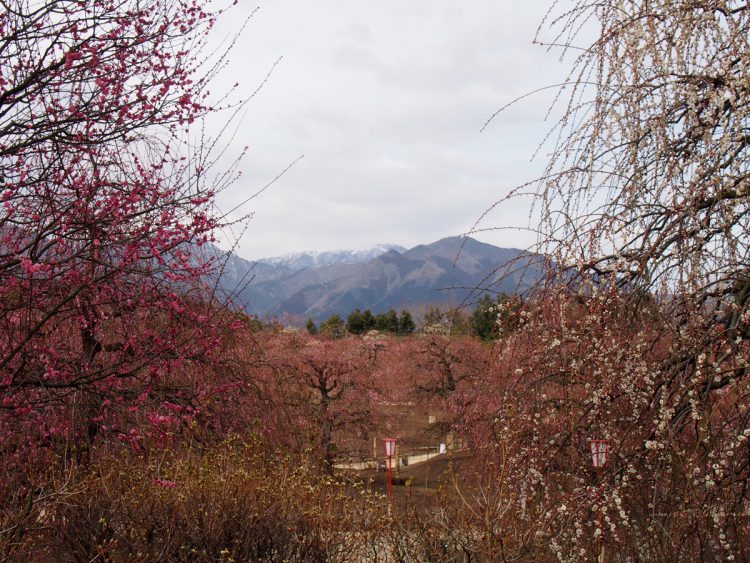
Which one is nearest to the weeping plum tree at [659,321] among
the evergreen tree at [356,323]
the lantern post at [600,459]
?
the lantern post at [600,459]

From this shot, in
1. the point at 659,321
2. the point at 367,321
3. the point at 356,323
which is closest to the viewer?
the point at 659,321

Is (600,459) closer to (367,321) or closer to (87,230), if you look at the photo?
(87,230)

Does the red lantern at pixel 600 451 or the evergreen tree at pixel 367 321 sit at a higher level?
the evergreen tree at pixel 367 321

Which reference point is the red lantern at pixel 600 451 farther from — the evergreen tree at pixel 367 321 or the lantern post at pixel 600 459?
the evergreen tree at pixel 367 321

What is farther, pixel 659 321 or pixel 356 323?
pixel 356 323

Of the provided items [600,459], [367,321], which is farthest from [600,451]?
[367,321]

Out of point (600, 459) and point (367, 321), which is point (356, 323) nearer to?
point (367, 321)

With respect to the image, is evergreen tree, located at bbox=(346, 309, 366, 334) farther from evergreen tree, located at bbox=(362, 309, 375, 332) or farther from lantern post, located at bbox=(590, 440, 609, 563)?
lantern post, located at bbox=(590, 440, 609, 563)

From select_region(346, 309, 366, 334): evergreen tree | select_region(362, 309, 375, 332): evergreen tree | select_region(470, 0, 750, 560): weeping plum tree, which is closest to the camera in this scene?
select_region(470, 0, 750, 560): weeping plum tree

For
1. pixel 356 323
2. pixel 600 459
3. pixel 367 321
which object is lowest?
A: pixel 600 459

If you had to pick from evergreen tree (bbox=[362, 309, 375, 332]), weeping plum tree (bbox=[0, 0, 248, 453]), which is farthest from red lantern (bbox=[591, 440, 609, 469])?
evergreen tree (bbox=[362, 309, 375, 332])

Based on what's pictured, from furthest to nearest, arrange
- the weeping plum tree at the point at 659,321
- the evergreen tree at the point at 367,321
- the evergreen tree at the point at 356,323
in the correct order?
the evergreen tree at the point at 367,321 → the evergreen tree at the point at 356,323 → the weeping plum tree at the point at 659,321

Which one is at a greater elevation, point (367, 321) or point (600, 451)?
point (367, 321)

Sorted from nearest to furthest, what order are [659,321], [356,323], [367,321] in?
[659,321]
[356,323]
[367,321]
